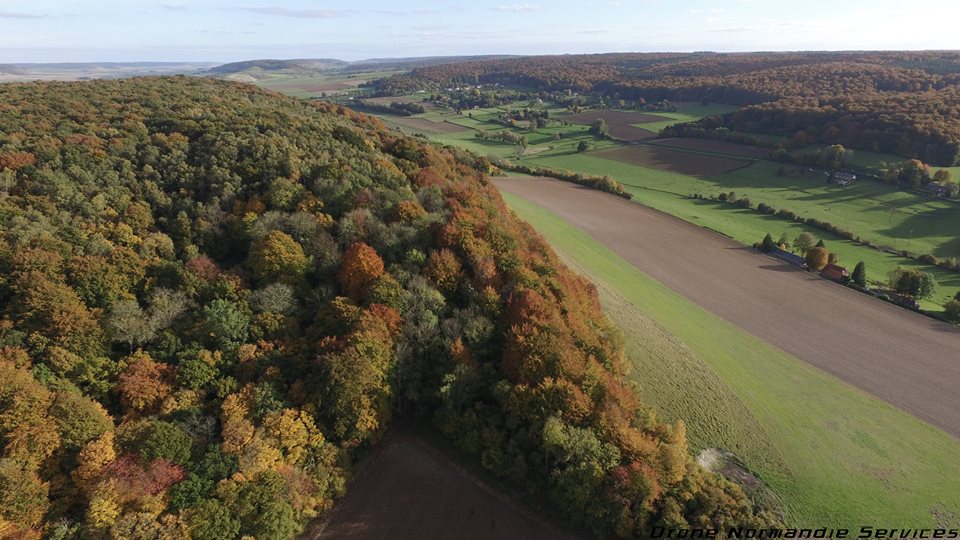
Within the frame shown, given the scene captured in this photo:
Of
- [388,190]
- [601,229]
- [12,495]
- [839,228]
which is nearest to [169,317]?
[12,495]

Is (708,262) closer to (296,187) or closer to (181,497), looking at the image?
(296,187)

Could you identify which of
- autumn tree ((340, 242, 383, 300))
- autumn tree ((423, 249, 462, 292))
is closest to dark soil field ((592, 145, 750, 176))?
autumn tree ((423, 249, 462, 292))

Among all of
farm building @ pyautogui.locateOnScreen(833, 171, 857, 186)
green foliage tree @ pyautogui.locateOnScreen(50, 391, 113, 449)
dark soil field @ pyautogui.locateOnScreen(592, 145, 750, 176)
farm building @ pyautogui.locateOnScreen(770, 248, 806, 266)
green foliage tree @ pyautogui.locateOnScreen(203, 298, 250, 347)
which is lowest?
farm building @ pyautogui.locateOnScreen(770, 248, 806, 266)

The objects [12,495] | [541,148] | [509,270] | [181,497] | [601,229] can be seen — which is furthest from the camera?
[541,148]

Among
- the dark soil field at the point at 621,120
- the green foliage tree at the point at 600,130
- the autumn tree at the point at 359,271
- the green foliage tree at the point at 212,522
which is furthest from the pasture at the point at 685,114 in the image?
the green foliage tree at the point at 212,522

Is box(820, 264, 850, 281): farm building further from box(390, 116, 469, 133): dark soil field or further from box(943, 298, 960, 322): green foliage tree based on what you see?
box(390, 116, 469, 133): dark soil field

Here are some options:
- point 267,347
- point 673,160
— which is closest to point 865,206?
point 673,160
